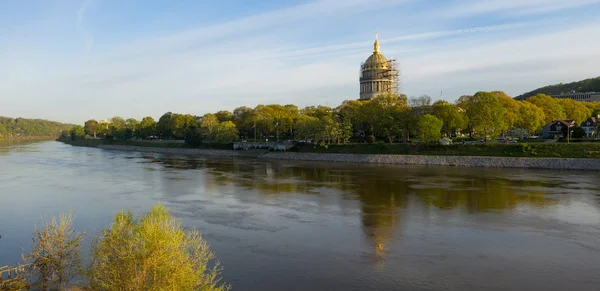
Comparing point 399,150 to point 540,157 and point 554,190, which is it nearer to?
point 540,157

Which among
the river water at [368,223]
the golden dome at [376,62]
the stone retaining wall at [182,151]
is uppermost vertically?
the golden dome at [376,62]

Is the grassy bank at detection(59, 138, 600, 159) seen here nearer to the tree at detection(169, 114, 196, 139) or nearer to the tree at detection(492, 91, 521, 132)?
the tree at detection(492, 91, 521, 132)

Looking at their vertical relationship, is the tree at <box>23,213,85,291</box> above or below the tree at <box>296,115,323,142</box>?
below

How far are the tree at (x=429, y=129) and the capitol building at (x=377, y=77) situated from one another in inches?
2654

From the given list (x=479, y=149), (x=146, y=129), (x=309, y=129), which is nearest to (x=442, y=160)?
(x=479, y=149)

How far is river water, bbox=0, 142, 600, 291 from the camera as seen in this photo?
19.0 m

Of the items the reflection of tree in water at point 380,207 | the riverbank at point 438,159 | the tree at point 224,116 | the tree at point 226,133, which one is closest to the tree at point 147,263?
the reflection of tree in water at point 380,207

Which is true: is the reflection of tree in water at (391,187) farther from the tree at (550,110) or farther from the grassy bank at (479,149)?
the tree at (550,110)

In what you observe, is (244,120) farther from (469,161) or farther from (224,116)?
(469,161)

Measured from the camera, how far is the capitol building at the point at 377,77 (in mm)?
143250

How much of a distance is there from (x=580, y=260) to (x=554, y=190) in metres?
23.9

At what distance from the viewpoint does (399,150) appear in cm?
7712

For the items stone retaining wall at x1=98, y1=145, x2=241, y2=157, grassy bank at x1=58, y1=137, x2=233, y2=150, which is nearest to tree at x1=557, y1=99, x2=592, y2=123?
stone retaining wall at x1=98, y1=145, x2=241, y2=157

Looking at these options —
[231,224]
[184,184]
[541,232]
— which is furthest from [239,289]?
[184,184]
